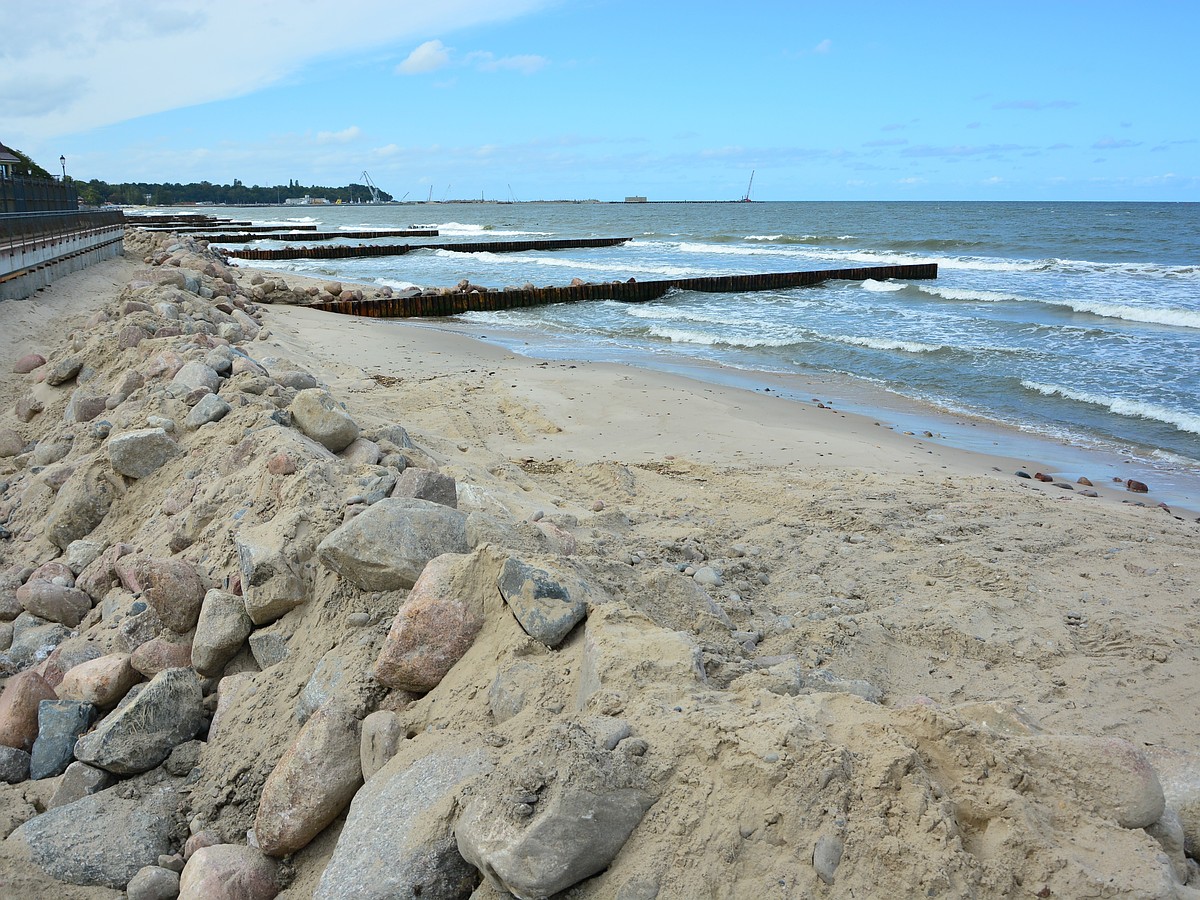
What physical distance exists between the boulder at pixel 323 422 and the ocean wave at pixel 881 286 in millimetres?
22381

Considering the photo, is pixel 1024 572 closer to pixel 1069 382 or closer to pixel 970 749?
pixel 970 749

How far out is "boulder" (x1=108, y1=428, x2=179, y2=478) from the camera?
5.06 m

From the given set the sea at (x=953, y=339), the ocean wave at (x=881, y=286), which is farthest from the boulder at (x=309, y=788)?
the ocean wave at (x=881, y=286)

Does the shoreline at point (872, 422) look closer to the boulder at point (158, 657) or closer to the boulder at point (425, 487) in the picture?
the boulder at point (425, 487)

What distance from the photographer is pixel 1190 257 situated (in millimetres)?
34438

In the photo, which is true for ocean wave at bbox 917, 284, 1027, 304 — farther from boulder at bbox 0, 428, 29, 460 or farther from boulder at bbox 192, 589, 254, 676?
boulder at bbox 192, 589, 254, 676

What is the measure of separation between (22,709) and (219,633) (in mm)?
773

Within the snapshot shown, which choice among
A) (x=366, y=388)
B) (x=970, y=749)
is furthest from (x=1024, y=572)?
(x=366, y=388)

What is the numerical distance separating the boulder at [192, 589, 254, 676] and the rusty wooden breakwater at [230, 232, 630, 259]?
3374 centimetres

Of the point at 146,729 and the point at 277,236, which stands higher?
the point at 277,236

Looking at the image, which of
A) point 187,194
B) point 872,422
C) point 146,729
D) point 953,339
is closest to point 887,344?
point 953,339

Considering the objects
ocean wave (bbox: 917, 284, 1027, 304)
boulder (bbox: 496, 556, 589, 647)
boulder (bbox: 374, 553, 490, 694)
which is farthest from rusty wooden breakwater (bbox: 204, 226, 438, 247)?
→ boulder (bbox: 496, 556, 589, 647)

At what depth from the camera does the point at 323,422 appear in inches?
198

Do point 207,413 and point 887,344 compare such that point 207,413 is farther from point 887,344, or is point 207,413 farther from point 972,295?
point 972,295
